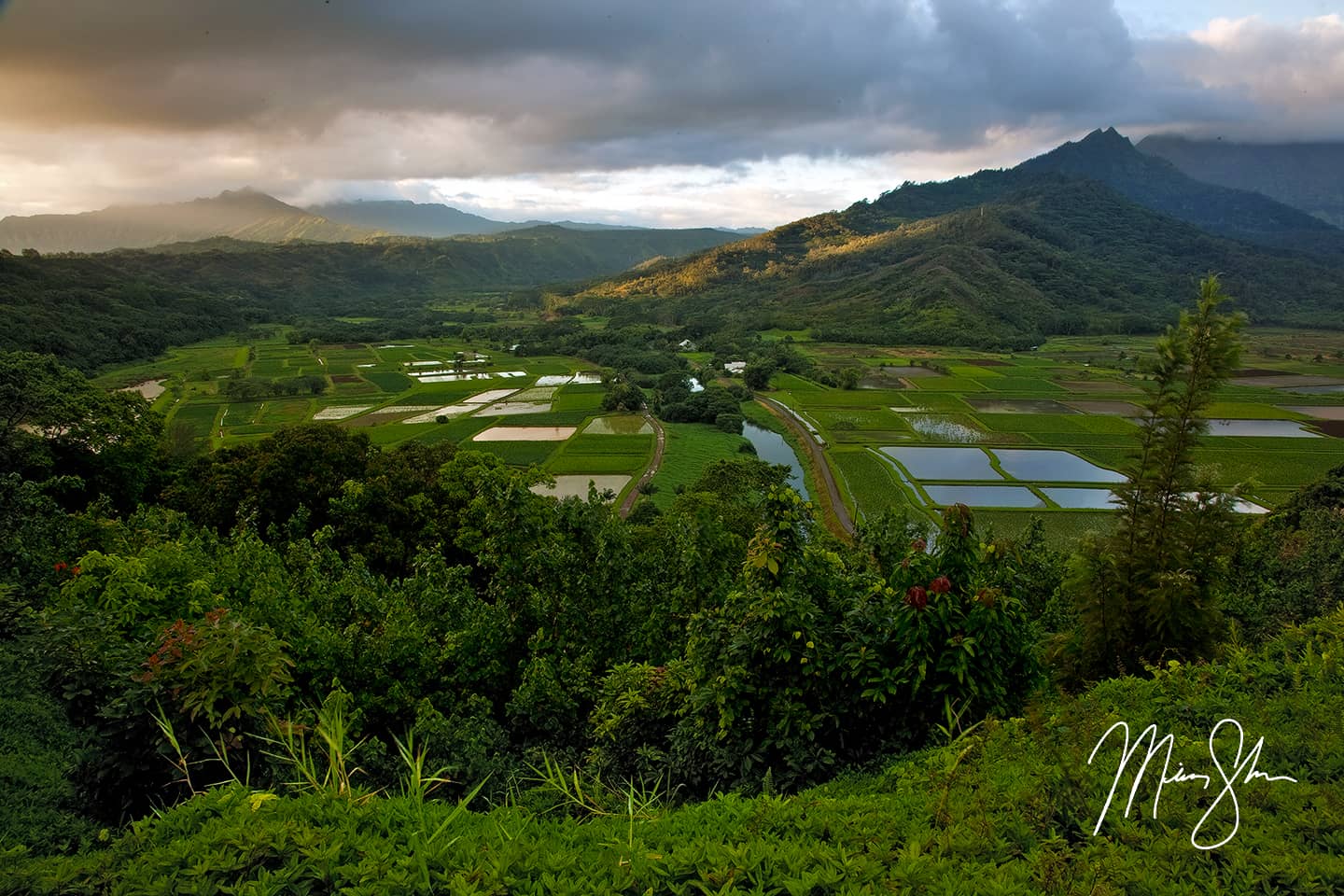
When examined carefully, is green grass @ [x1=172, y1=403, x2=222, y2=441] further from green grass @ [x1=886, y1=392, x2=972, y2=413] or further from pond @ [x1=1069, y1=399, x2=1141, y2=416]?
pond @ [x1=1069, y1=399, x2=1141, y2=416]

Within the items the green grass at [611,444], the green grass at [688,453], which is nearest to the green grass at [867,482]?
the green grass at [688,453]

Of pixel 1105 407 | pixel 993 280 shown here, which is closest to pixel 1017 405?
pixel 1105 407

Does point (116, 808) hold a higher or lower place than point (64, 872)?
lower

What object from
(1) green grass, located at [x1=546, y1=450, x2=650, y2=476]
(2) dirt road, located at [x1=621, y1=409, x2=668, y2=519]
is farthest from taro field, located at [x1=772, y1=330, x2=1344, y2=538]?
(1) green grass, located at [x1=546, y1=450, x2=650, y2=476]

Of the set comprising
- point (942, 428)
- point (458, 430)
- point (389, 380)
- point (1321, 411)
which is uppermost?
point (389, 380)

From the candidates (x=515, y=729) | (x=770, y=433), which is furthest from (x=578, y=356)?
(x=515, y=729)

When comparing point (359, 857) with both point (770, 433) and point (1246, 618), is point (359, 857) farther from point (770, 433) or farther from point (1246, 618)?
point (770, 433)

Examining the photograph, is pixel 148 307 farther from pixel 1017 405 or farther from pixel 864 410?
pixel 1017 405
